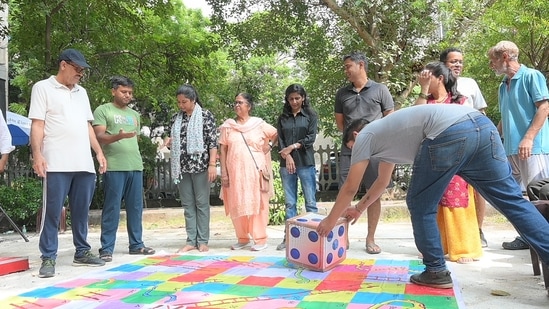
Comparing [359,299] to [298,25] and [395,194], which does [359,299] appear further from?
[298,25]

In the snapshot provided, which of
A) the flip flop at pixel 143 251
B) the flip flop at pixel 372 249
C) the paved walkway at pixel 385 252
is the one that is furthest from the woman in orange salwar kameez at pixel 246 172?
the flip flop at pixel 372 249

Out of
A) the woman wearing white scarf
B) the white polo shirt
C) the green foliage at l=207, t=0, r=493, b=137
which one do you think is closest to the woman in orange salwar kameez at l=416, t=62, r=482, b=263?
the woman wearing white scarf

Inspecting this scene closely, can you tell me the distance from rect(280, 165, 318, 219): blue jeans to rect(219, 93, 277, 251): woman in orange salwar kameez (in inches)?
10.0

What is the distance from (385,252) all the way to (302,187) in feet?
3.40

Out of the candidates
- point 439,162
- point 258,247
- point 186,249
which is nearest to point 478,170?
point 439,162

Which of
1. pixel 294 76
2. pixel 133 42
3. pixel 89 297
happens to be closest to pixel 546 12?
pixel 133 42

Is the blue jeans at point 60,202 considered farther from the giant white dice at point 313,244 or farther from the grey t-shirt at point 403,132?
the grey t-shirt at point 403,132

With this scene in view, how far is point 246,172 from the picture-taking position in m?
4.94

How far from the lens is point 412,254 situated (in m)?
4.29

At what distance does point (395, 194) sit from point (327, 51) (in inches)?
132

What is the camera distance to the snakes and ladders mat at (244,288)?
9.09ft

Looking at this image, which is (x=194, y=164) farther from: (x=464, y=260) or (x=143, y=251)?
(x=464, y=260)

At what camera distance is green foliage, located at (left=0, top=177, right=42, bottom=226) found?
300 inches

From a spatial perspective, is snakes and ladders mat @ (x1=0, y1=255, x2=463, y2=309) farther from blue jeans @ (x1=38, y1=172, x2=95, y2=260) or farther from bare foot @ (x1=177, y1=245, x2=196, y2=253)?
bare foot @ (x1=177, y1=245, x2=196, y2=253)
